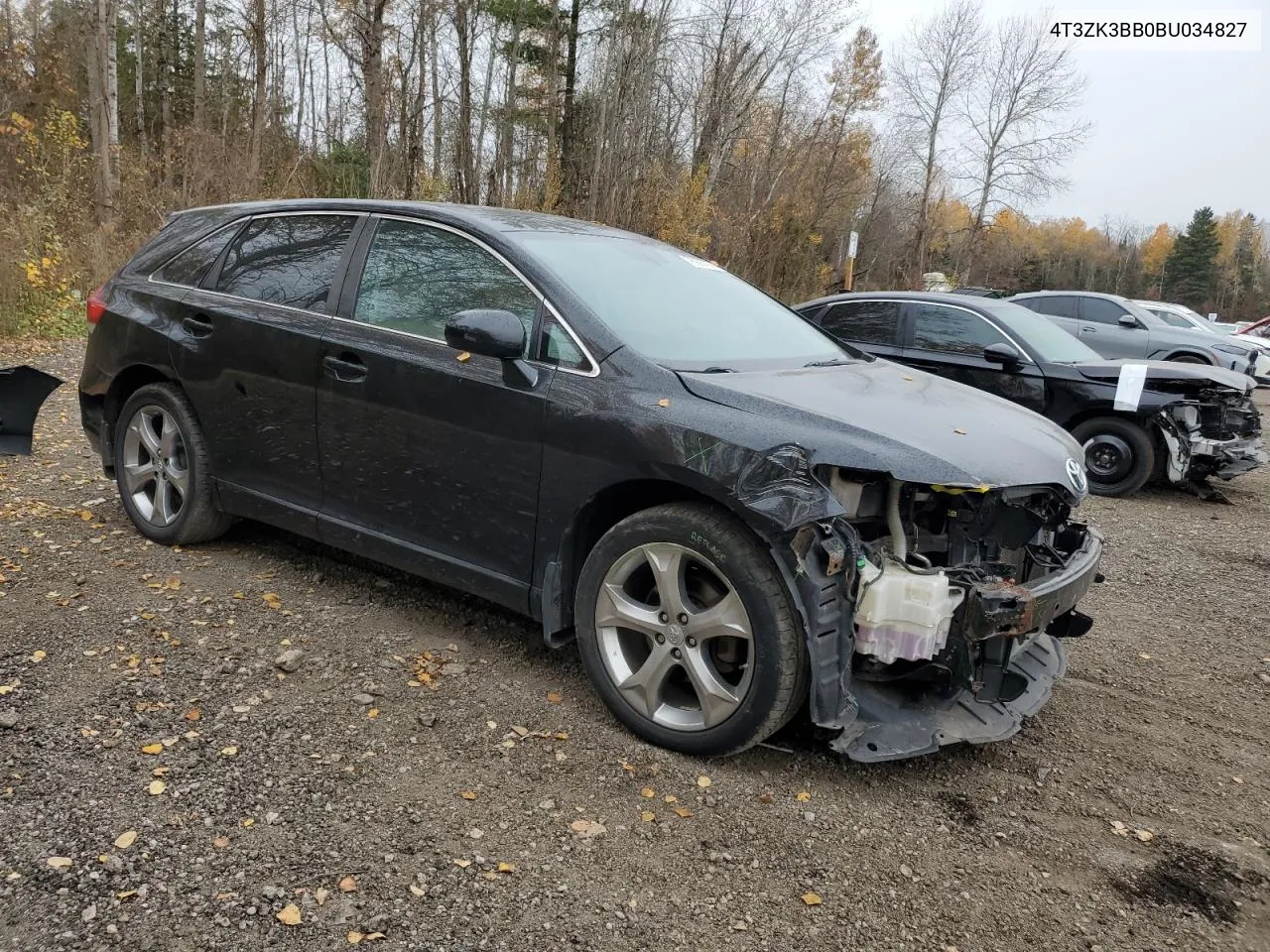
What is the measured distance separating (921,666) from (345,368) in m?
2.41

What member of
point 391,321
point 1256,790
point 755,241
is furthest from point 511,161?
point 1256,790

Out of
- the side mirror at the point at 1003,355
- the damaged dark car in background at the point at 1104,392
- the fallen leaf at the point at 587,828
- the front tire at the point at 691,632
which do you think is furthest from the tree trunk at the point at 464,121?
the fallen leaf at the point at 587,828

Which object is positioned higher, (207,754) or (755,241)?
(755,241)

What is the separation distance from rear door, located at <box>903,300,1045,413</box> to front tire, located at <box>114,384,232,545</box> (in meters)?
5.94

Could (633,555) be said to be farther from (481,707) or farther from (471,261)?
(471,261)

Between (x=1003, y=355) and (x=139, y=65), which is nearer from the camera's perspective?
(x=1003, y=355)

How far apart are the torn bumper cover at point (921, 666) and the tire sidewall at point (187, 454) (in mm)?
3044

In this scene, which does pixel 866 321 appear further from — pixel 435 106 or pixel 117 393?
pixel 435 106

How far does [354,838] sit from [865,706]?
1.54 m

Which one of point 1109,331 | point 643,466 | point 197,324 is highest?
point 1109,331

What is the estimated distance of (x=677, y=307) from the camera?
12.0 ft

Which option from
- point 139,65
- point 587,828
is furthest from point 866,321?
point 139,65

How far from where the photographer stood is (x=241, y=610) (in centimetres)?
391

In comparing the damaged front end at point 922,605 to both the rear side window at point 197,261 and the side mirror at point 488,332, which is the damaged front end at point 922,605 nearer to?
the side mirror at point 488,332
